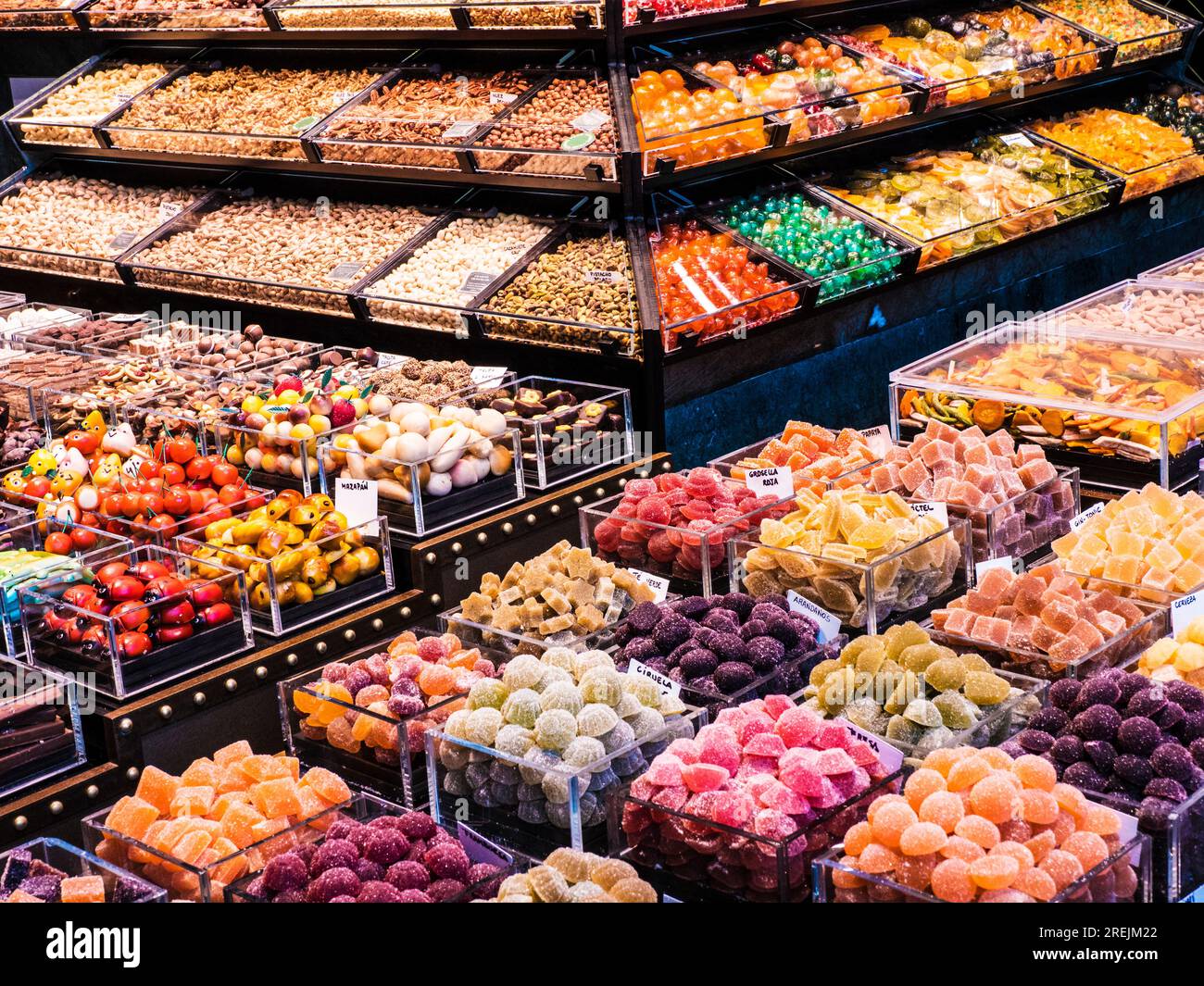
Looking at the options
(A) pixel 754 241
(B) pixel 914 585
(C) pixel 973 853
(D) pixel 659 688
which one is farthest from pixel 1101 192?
(C) pixel 973 853

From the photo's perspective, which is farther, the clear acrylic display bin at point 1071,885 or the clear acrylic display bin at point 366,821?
the clear acrylic display bin at point 366,821

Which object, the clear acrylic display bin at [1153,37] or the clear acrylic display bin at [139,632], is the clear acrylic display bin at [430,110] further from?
the clear acrylic display bin at [1153,37]

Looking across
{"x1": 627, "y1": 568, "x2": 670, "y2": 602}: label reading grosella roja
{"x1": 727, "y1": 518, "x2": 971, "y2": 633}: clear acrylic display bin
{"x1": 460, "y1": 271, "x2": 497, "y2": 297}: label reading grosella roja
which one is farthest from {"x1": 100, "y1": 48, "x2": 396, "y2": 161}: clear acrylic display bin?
{"x1": 727, "y1": 518, "x2": 971, "y2": 633}: clear acrylic display bin

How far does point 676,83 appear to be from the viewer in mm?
4902

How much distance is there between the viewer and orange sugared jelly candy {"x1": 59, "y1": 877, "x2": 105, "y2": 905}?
86.7 inches

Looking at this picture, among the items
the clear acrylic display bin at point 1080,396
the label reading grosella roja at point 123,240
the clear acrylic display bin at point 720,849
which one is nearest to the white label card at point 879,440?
the clear acrylic display bin at point 1080,396

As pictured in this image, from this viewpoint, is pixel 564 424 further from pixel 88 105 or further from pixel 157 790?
pixel 88 105

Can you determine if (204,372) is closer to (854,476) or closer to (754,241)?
(754,241)

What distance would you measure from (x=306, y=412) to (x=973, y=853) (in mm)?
2547

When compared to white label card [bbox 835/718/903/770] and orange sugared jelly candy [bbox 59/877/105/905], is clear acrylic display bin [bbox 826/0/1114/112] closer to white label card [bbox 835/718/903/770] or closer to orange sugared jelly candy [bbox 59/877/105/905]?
white label card [bbox 835/718/903/770]

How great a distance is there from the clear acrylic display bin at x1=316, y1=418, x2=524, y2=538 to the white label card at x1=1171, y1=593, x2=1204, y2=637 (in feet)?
5.97

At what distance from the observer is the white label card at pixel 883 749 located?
235cm

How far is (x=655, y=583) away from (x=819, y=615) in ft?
1.58

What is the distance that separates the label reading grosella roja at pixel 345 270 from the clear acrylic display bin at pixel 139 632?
209 cm
